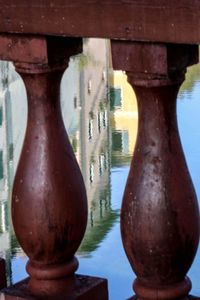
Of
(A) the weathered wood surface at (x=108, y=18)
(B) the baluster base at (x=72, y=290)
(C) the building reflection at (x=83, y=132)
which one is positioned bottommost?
(B) the baluster base at (x=72, y=290)

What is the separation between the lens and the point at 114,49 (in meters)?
1.24

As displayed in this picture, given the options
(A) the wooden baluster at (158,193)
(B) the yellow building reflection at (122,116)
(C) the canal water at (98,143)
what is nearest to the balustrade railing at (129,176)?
(A) the wooden baluster at (158,193)

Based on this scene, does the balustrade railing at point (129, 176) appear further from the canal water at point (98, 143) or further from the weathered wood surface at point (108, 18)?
the canal water at point (98, 143)

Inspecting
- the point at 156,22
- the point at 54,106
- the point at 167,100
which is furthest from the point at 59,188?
the point at 156,22

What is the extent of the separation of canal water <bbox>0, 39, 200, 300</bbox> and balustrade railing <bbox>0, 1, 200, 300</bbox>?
0.66 m

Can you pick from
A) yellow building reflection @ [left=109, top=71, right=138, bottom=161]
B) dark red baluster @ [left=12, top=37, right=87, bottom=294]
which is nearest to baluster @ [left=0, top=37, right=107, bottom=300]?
dark red baluster @ [left=12, top=37, right=87, bottom=294]

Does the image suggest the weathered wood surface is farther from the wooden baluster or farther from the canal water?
the canal water

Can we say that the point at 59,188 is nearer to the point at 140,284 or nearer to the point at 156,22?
the point at 140,284

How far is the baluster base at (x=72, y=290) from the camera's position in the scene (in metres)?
1.48

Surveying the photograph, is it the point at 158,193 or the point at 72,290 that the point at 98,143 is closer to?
the point at 72,290

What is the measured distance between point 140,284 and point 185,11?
399mm

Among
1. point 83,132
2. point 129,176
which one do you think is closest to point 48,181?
point 129,176

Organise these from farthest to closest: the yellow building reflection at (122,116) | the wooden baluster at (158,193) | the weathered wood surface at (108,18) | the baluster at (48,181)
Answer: the yellow building reflection at (122,116)
the baluster at (48,181)
the wooden baluster at (158,193)
the weathered wood surface at (108,18)

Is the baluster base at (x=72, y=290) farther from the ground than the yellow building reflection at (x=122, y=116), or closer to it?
closer to it
